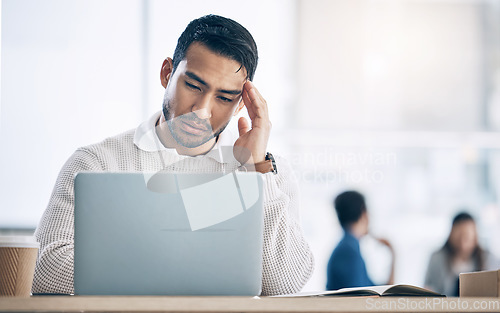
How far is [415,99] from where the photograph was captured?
4121 millimetres

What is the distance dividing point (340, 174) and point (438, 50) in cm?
123

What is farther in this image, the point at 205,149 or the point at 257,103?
the point at 205,149

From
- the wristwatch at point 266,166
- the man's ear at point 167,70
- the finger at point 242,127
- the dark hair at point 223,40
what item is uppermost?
the dark hair at point 223,40

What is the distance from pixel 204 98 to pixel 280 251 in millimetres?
745

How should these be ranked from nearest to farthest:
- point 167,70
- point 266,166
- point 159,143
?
point 266,166, point 159,143, point 167,70

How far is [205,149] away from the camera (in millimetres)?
1994

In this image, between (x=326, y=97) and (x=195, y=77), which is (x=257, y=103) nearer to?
(x=195, y=77)

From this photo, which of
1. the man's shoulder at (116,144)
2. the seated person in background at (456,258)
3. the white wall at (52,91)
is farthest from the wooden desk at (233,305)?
the white wall at (52,91)

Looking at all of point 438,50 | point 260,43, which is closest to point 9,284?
point 260,43

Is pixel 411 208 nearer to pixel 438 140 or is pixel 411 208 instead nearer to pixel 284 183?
pixel 438 140

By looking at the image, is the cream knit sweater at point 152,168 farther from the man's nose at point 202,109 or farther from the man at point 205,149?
the man's nose at point 202,109

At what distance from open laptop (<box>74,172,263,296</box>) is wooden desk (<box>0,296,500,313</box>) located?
122 millimetres

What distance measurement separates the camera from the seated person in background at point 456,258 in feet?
11.0

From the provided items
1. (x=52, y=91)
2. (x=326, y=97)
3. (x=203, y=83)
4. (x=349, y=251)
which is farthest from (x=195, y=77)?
(x=326, y=97)
